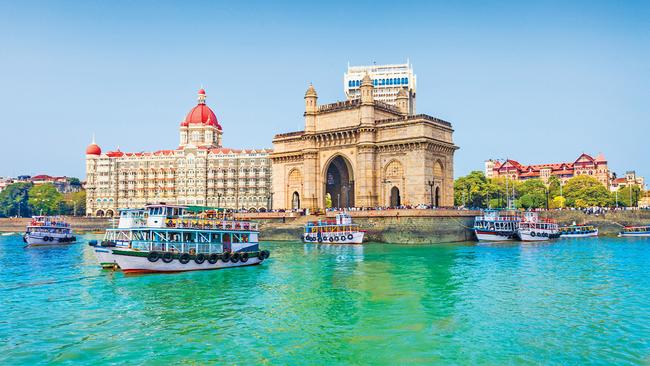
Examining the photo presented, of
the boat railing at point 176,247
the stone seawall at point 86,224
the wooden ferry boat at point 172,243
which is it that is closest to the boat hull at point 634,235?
the wooden ferry boat at point 172,243

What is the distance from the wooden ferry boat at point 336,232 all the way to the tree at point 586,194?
2386 inches

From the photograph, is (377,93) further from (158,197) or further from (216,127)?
(158,197)

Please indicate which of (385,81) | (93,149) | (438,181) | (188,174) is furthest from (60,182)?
(438,181)

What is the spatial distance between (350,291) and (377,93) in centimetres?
10302

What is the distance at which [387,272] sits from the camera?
109 ft

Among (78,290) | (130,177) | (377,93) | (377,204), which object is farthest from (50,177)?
(78,290)

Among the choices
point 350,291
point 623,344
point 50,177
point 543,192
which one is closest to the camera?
point 623,344

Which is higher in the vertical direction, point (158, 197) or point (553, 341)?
point (158, 197)

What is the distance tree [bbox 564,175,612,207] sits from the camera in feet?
328

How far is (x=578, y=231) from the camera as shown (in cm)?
7125

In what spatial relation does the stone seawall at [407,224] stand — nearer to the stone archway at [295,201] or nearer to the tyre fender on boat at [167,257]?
the stone archway at [295,201]

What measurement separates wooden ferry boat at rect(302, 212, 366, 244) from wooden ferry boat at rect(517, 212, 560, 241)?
19093 millimetres

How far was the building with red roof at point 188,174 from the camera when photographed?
114 metres

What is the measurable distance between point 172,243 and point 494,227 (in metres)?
39.1
